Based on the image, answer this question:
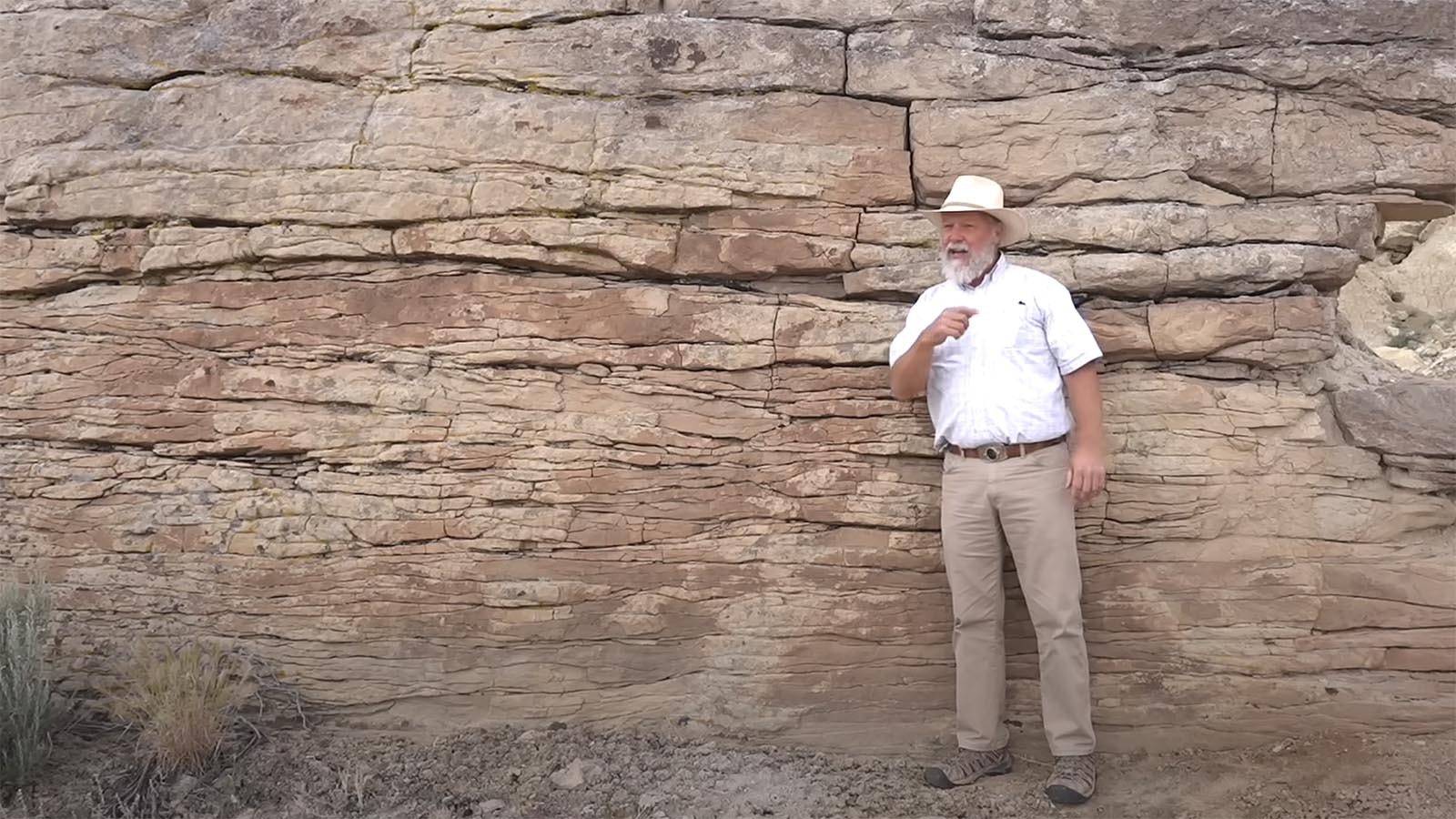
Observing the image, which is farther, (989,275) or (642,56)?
(642,56)

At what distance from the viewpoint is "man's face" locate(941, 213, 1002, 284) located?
4.63 m

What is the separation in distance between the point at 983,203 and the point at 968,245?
180mm

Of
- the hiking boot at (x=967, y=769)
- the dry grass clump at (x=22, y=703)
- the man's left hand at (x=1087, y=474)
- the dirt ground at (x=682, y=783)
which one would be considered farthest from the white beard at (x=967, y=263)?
the dry grass clump at (x=22, y=703)

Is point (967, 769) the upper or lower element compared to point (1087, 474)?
lower

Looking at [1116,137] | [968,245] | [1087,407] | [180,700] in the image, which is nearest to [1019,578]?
[1087,407]

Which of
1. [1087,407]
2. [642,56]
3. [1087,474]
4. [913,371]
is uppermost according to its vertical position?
[642,56]

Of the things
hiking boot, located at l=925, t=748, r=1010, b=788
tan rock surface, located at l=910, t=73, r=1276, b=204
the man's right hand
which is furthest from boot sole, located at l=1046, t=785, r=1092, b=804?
tan rock surface, located at l=910, t=73, r=1276, b=204

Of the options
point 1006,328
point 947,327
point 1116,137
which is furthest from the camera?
point 1116,137

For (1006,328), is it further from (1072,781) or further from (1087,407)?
(1072,781)

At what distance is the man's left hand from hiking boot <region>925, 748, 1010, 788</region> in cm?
122

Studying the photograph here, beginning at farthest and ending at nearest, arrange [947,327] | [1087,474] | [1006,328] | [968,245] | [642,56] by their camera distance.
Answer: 1. [642,56]
2. [968,245]
3. [1006,328]
4. [1087,474]
5. [947,327]

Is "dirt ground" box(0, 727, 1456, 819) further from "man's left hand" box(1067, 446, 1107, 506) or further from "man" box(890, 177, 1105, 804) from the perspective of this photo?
"man's left hand" box(1067, 446, 1107, 506)

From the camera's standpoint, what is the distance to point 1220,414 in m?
4.94

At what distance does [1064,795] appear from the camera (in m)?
4.47
